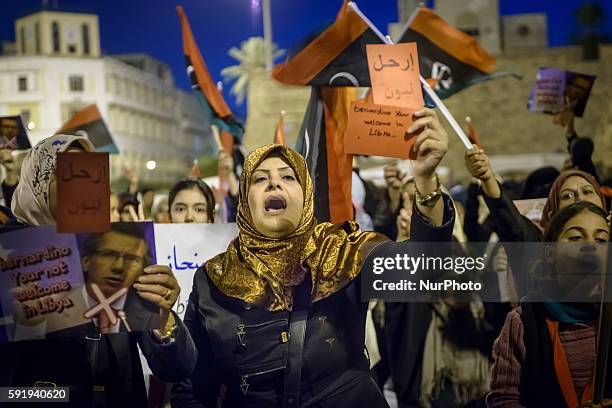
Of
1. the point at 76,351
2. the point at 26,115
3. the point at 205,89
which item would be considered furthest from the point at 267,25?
the point at 76,351

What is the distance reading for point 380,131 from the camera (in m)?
2.91

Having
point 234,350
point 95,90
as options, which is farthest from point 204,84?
point 234,350

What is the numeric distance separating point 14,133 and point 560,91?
2902 millimetres

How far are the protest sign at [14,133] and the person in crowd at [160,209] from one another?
971 millimetres

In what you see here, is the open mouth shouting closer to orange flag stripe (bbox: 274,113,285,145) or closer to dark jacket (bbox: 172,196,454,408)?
dark jacket (bbox: 172,196,454,408)

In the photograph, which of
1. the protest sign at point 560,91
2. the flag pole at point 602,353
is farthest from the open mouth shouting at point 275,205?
the protest sign at point 560,91

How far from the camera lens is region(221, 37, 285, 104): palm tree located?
3.49m

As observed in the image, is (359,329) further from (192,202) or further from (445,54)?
(445,54)

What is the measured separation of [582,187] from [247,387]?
1.69m

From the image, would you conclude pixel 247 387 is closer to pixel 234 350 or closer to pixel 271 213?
pixel 234 350

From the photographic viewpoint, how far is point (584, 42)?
3.65 metres

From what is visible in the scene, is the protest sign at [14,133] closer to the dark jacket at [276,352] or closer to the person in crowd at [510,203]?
the dark jacket at [276,352]

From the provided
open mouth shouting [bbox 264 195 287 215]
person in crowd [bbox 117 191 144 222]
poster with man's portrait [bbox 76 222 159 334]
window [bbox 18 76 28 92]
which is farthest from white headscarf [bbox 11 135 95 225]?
person in crowd [bbox 117 191 144 222]

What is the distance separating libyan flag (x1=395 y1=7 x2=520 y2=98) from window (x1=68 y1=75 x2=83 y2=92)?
1.54 meters
